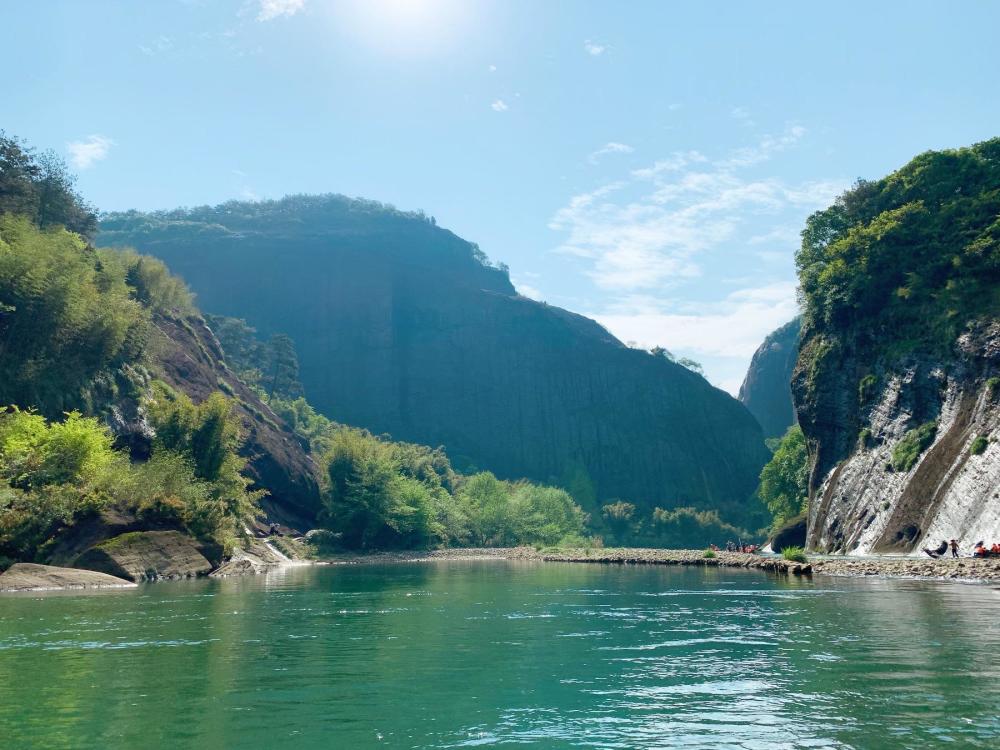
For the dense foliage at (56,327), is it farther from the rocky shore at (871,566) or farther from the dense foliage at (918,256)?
the dense foliage at (918,256)

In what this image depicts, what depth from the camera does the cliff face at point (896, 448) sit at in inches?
2007

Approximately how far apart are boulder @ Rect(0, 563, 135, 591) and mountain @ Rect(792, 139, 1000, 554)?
48873 mm

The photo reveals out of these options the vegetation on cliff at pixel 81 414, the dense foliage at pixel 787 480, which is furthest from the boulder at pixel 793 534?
the vegetation on cliff at pixel 81 414

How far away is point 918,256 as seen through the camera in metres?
72.8

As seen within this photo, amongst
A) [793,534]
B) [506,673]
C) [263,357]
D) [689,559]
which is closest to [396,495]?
[689,559]

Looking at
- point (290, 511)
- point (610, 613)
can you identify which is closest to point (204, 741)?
point (610, 613)

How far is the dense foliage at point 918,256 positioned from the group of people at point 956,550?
20056 mm

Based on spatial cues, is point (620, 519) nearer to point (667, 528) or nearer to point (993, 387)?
point (667, 528)

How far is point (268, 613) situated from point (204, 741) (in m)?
19.0

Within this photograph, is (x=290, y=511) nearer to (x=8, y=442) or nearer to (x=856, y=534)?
(x=8, y=442)

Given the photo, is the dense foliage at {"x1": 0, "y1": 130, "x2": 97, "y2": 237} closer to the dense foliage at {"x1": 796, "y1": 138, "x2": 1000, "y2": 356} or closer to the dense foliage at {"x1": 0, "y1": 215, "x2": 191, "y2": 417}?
the dense foliage at {"x1": 0, "y1": 215, "x2": 191, "y2": 417}

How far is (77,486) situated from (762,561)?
4652 cm

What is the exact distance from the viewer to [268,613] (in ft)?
102

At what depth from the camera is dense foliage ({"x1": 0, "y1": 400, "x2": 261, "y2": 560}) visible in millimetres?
45750
